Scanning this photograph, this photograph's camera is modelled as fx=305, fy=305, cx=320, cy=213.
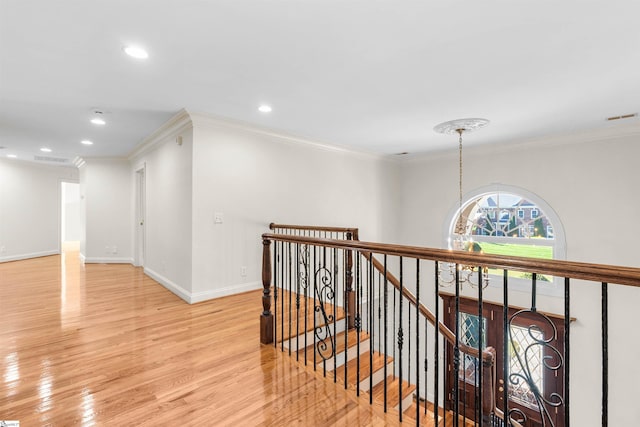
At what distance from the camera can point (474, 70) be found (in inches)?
104

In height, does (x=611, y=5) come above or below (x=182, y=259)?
above

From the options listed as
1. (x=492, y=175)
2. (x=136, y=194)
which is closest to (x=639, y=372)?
(x=492, y=175)

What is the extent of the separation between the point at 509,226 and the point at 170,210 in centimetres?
558

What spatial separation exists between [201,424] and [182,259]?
263 cm

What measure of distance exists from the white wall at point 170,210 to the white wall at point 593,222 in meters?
5.11

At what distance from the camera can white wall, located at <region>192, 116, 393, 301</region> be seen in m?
3.86

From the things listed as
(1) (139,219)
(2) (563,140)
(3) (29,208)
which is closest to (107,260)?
(1) (139,219)

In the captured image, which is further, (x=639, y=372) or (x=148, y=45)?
(x=639, y=372)

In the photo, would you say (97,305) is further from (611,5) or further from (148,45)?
(611,5)

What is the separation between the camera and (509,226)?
17.6 ft

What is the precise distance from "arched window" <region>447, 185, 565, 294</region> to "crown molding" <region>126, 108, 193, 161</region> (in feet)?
13.4

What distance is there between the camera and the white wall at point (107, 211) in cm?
666

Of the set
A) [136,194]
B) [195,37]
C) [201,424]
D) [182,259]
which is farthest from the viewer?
[136,194]

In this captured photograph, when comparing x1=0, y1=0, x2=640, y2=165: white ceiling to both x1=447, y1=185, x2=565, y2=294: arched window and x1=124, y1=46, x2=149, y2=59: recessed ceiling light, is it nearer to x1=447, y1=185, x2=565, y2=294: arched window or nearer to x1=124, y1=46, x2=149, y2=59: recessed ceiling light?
x1=124, y1=46, x2=149, y2=59: recessed ceiling light
